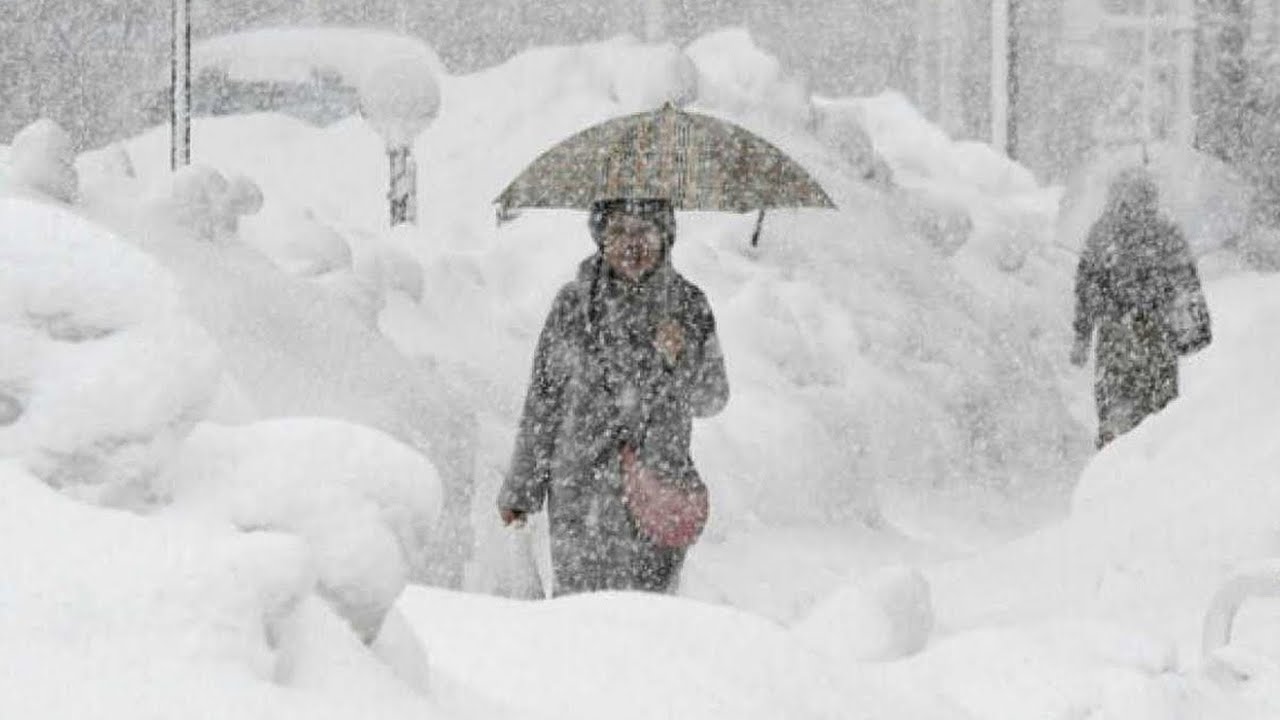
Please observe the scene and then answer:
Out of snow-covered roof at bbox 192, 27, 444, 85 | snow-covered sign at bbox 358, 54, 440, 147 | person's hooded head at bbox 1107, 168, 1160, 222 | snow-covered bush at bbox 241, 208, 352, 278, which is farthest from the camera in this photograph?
snow-covered roof at bbox 192, 27, 444, 85

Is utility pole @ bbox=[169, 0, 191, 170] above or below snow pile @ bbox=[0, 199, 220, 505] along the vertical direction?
below

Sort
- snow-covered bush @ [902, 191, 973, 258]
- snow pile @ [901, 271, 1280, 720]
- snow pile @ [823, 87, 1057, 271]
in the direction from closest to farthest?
snow pile @ [901, 271, 1280, 720], snow-covered bush @ [902, 191, 973, 258], snow pile @ [823, 87, 1057, 271]

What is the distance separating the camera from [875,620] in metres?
5.16

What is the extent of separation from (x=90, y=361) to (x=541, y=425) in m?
3.89

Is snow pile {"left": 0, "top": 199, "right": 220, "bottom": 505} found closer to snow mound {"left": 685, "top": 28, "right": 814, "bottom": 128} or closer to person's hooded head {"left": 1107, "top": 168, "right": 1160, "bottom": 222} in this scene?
person's hooded head {"left": 1107, "top": 168, "right": 1160, "bottom": 222}

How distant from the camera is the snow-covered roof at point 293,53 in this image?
1816cm

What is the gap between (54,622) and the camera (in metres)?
2.08

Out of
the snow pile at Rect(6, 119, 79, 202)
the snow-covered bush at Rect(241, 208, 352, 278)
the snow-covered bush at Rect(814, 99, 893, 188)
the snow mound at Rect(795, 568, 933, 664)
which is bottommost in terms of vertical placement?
the snow-covered bush at Rect(814, 99, 893, 188)

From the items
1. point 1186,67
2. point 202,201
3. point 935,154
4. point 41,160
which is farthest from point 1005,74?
point 41,160

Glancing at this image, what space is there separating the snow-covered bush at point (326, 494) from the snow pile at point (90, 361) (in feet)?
0.24

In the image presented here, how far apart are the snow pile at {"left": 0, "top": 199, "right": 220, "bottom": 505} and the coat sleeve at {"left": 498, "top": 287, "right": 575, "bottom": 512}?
377 centimetres

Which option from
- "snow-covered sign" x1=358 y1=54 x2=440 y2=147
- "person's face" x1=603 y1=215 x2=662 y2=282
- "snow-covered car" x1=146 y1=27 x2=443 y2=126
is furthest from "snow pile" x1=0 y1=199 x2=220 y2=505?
"snow-covered car" x1=146 y1=27 x2=443 y2=126

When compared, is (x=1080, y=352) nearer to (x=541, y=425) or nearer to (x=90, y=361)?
(x=541, y=425)

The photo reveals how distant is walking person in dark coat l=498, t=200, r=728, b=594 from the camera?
617cm
